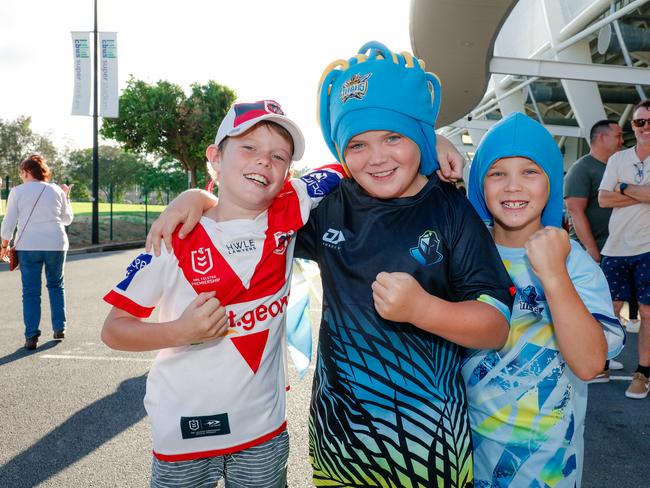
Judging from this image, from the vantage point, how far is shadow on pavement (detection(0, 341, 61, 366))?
15.5ft

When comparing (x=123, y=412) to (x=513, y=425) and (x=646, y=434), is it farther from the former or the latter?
(x=646, y=434)

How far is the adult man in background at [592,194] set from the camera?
438 cm

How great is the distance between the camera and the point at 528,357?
5.14 feet

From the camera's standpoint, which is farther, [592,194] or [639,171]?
[592,194]

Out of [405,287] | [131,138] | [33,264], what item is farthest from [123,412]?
[131,138]

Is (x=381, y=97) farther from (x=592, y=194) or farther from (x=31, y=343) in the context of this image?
(x=31, y=343)

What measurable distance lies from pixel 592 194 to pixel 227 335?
13.0 ft

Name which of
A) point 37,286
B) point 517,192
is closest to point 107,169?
point 37,286

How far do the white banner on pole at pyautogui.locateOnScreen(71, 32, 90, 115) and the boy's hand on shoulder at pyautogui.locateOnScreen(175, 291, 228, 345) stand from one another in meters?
16.9

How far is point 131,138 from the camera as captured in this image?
3038 centimetres

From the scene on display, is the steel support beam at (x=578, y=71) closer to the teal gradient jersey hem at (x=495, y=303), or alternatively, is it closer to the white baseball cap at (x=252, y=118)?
the white baseball cap at (x=252, y=118)

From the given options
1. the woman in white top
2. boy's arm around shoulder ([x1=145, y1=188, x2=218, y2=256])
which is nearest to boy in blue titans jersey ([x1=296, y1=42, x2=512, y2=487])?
boy's arm around shoulder ([x1=145, y1=188, x2=218, y2=256])

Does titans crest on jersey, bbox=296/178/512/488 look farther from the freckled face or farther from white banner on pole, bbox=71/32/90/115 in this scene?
white banner on pole, bbox=71/32/90/115

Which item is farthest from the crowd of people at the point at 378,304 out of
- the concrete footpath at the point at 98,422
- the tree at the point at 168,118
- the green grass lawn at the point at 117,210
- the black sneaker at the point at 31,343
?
the tree at the point at 168,118
